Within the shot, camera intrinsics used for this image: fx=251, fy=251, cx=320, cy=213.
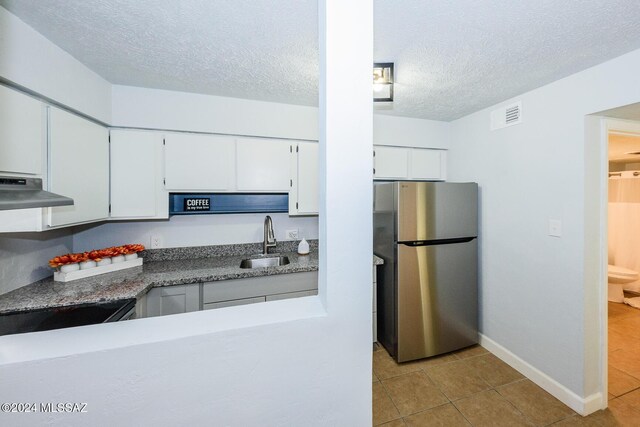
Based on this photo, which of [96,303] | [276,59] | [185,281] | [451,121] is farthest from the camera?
[451,121]

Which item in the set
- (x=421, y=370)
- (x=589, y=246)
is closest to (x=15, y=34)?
(x=421, y=370)

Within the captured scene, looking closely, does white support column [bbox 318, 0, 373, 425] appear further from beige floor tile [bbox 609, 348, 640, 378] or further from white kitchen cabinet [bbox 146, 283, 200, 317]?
beige floor tile [bbox 609, 348, 640, 378]

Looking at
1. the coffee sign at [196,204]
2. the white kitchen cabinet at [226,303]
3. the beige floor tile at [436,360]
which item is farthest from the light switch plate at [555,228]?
the coffee sign at [196,204]

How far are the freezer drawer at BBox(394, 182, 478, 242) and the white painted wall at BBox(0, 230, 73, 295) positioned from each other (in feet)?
8.45

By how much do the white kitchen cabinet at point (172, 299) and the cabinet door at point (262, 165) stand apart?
91 cm

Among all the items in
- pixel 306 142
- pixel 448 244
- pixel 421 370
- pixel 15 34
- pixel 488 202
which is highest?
pixel 15 34

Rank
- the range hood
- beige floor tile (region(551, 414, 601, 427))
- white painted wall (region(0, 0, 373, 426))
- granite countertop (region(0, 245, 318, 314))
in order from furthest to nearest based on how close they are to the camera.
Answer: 1. beige floor tile (region(551, 414, 601, 427))
2. granite countertop (region(0, 245, 318, 314))
3. the range hood
4. white painted wall (region(0, 0, 373, 426))

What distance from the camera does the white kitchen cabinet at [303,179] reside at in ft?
7.71

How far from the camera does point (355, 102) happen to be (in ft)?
2.33

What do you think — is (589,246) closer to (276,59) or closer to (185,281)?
(276,59)

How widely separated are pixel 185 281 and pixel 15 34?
60.7 inches

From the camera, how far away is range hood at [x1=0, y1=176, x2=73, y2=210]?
0.95 m

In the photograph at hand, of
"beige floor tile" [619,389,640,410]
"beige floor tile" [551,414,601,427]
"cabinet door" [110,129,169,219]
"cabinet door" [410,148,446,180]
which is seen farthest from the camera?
"cabinet door" [410,148,446,180]

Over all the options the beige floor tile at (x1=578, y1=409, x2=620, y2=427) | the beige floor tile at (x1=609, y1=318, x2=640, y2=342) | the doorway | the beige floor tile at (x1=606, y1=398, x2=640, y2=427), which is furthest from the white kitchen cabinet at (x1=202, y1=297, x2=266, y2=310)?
the beige floor tile at (x1=609, y1=318, x2=640, y2=342)
